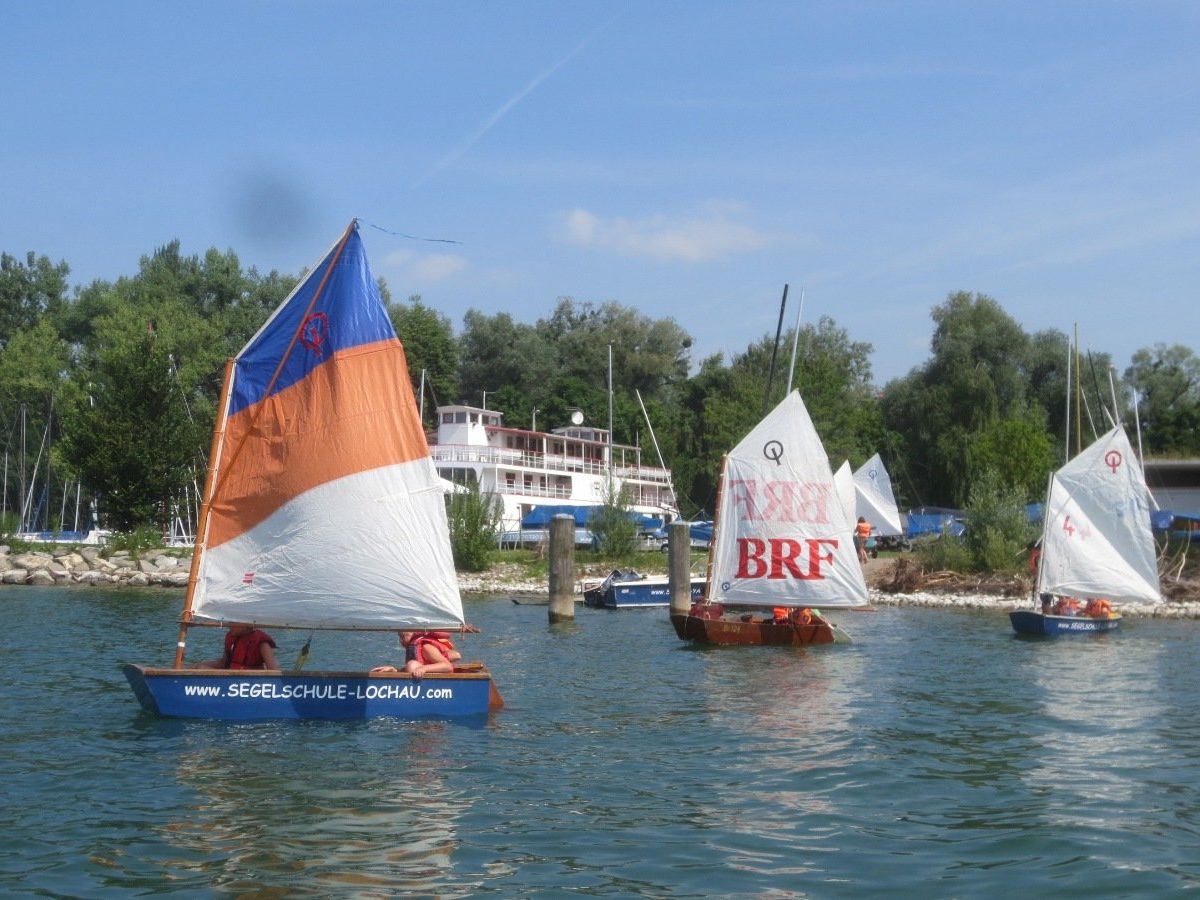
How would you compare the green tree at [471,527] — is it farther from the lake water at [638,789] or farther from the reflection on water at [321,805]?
the reflection on water at [321,805]

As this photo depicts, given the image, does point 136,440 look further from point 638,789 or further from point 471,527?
point 638,789

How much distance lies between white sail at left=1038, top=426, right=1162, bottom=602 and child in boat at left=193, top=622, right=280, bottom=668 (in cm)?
2503

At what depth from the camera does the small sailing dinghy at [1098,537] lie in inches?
1494

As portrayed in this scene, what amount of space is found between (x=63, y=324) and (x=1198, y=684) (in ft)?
279

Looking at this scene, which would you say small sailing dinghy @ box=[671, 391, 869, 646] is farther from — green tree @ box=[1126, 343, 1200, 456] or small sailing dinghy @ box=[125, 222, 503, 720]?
green tree @ box=[1126, 343, 1200, 456]

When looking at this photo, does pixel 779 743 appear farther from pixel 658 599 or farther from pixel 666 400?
pixel 666 400

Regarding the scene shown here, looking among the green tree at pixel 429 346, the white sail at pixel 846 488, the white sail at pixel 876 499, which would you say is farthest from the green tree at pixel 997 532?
the green tree at pixel 429 346

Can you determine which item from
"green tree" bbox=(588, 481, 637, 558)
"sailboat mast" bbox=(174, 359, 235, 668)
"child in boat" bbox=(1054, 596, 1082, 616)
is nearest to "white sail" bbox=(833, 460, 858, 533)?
"green tree" bbox=(588, 481, 637, 558)

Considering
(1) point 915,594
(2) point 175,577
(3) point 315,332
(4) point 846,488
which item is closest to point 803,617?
(3) point 315,332

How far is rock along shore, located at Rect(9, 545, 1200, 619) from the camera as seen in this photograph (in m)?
49.7

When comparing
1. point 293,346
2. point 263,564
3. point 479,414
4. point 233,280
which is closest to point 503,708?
point 263,564

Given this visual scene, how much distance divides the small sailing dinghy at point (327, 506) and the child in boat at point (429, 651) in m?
0.43

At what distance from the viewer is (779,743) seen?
19469 mm

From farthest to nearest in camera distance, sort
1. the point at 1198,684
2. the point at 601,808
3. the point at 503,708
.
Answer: the point at 1198,684 < the point at 503,708 < the point at 601,808
